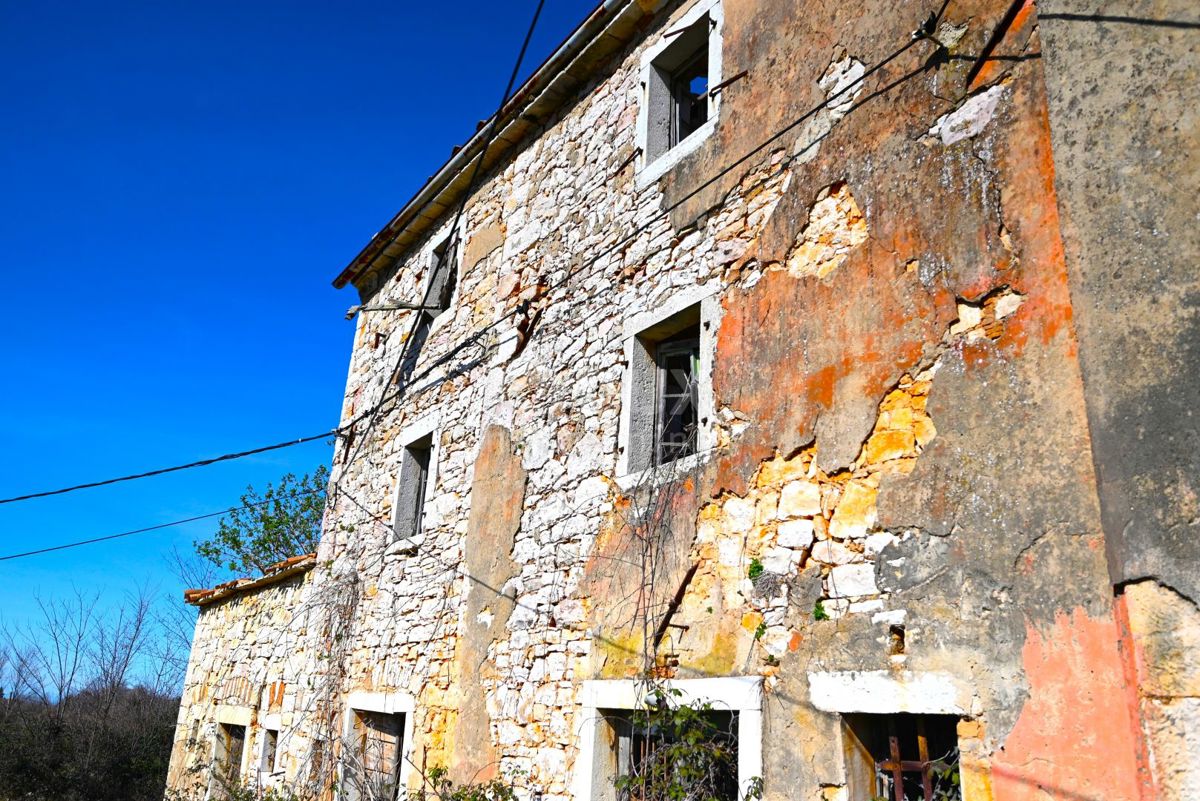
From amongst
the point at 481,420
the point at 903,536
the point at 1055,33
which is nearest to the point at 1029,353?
the point at 903,536

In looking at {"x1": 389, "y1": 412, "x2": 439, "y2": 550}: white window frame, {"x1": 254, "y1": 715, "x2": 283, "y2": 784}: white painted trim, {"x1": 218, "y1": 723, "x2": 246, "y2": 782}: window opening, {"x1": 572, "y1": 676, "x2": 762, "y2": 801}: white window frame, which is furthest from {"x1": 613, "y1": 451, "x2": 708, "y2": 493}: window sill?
{"x1": 218, "y1": 723, "x2": 246, "y2": 782}: window opening

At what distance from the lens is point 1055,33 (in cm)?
377

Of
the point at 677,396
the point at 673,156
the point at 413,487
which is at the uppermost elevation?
Answer: the point at 673,156

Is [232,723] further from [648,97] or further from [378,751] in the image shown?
[648,97]

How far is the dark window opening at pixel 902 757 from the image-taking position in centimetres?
366

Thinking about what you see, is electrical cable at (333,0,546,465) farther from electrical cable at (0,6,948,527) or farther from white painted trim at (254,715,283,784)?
white painted trim at (254,715,283,784)

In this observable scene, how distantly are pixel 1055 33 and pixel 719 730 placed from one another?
365 centimetres

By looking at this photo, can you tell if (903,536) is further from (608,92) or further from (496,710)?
(608,92)

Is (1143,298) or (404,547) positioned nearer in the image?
(1143,298)

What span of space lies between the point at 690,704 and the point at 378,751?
429 cm

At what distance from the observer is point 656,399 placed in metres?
5.82

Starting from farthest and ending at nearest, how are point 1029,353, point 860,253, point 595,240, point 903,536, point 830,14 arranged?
point 595,240 → point 830,14 → point 860,253 → point 903,536 → point 1029,353

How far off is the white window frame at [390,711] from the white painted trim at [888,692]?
160 inches

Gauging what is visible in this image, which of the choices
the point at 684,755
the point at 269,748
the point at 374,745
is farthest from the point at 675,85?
the point at 269,748
